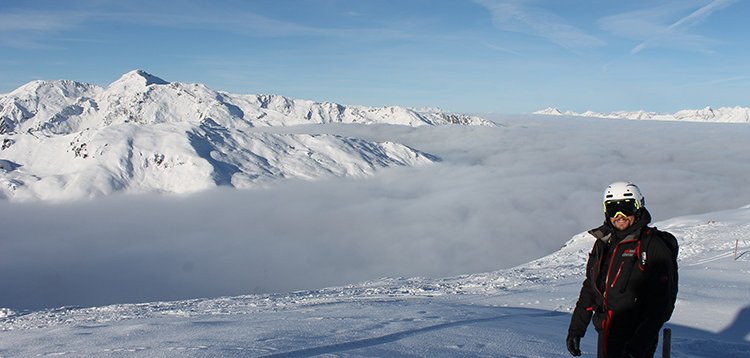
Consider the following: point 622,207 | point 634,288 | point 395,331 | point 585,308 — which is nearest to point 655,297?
point 634,288

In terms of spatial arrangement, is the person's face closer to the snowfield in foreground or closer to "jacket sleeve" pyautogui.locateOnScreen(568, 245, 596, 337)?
"jacket sleeve" pyautogui.locateOnScreen(568, 245, 596, 337)

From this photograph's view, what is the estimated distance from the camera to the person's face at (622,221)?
5.23 metres

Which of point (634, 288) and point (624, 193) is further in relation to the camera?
point (624, 193)

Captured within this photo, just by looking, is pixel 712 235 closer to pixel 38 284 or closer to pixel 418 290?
pixel 418 290

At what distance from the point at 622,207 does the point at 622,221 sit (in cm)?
14

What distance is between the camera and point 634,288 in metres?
4.95

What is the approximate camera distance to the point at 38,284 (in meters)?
200

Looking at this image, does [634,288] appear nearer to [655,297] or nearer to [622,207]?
[655,297]

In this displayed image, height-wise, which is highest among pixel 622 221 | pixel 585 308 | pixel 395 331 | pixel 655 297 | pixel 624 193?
pixel 624 193

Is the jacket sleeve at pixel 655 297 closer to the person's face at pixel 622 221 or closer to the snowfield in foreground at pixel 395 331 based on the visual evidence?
the person's face at pixel 622 221

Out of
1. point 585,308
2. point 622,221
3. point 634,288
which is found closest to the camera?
point 634,288

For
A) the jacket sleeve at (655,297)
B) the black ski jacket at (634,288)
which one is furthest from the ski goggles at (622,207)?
the jacket sleeve at (655,297)

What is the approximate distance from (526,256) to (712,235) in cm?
16240

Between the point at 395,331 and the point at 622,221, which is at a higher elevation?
the point at 622,221
